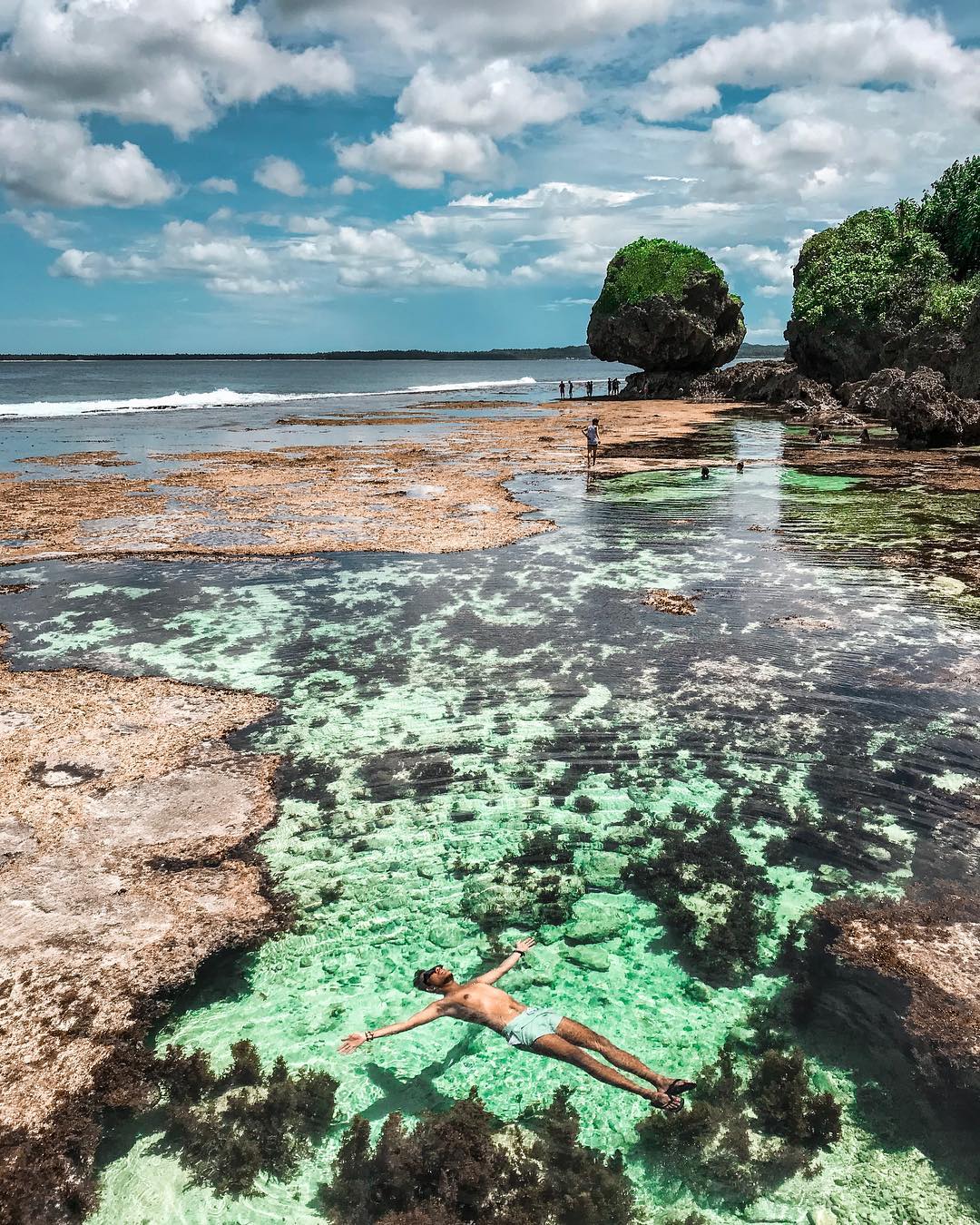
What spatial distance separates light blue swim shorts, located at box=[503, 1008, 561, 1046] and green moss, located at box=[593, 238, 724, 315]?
69.9m

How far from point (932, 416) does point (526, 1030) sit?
32022 mm

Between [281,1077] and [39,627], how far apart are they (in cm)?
1000

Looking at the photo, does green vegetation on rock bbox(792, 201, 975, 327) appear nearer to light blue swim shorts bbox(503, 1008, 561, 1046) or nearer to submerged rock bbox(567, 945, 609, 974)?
submerged rock bbox(567, 945, 609, 974)

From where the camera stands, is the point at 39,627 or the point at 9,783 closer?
the point at 9,783

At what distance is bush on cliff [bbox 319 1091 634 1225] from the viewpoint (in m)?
4.09

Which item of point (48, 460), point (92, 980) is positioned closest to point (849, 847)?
point (92, 980)

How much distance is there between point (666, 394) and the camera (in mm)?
71750

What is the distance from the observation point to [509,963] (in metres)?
5.70

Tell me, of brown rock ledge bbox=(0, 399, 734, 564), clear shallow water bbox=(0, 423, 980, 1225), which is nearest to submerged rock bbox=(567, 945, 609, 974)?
clear shallow water bbox=(0, 423, 980, 1225)

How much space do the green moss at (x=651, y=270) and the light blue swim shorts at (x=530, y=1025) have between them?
229 ft

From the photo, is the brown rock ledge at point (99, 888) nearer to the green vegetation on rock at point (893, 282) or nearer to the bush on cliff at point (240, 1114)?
the bush on cliff at point (240, 1114)

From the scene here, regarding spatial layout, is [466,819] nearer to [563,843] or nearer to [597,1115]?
[563,843]

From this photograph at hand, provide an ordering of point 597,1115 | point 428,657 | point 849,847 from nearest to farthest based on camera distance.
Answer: point 597,1115 → point 849,847 → point 428,657

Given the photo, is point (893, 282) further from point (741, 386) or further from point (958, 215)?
point (741, 386)
